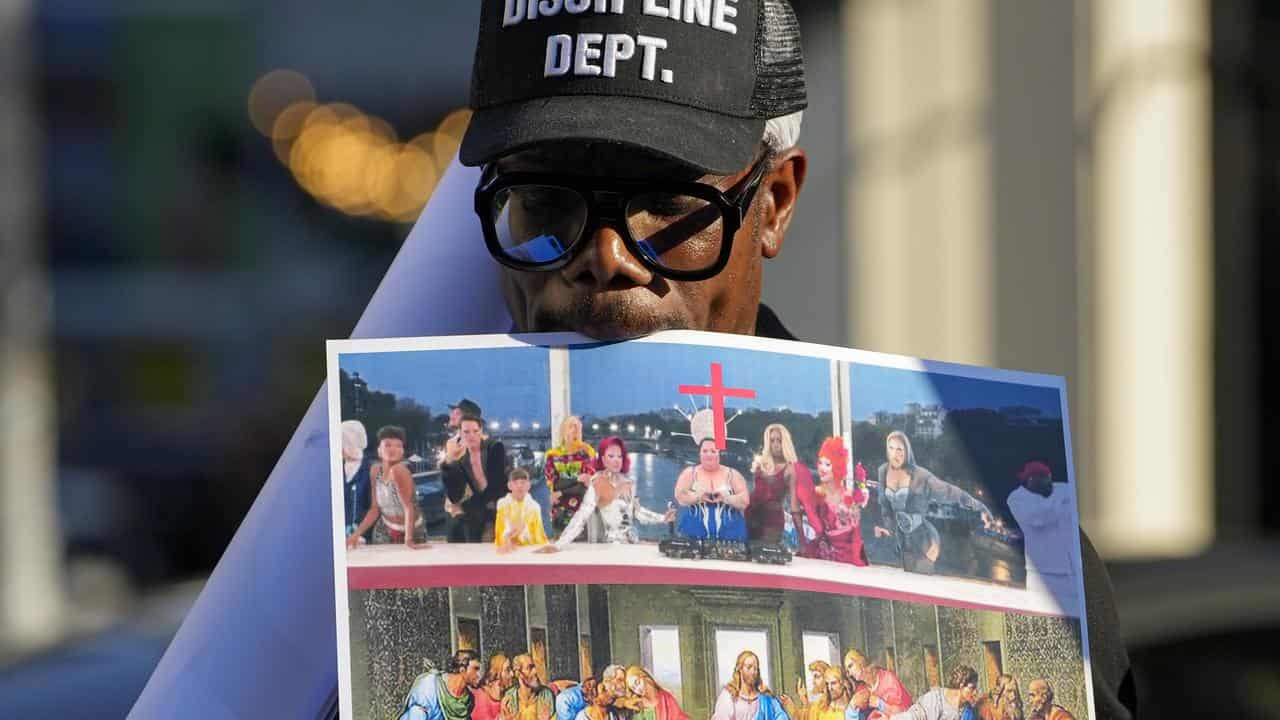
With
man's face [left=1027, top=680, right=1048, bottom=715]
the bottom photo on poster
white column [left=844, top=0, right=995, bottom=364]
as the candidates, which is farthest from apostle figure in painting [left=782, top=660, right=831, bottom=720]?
white column [left=844, top=0, right=995, bottom=364]

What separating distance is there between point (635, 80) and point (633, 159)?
0.08m

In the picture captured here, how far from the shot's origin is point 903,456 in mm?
1627

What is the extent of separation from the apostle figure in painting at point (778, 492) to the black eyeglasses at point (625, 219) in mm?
180

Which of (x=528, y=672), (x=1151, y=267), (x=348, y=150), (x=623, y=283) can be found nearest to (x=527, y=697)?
(x=528, y=672)

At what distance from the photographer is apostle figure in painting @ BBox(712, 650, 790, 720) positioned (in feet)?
4.92

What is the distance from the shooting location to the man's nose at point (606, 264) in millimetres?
1583

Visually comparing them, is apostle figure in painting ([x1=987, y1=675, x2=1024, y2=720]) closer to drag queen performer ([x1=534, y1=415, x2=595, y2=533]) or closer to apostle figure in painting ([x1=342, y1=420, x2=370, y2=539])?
drag queen performer ([x1=534, y1=415, x2=595, y2=533])

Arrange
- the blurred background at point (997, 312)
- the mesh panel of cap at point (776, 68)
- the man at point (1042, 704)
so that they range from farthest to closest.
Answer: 1. the blurred background at point (997, 312)
2. the mesh panel of cap at point (776, 68)
3. the man at point (1042, 704)

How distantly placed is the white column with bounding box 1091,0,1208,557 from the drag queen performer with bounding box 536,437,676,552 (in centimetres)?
543

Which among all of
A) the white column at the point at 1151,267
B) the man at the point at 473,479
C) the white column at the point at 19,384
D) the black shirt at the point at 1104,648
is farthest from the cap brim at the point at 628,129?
the white column at the point at 19,384

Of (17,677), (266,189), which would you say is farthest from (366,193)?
(17,677)

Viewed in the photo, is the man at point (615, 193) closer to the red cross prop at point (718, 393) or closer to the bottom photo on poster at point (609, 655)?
the red cross prop at point (718, 393)

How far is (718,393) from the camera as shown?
158 centimetres

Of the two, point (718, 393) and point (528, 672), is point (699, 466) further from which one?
point (528, 672)
